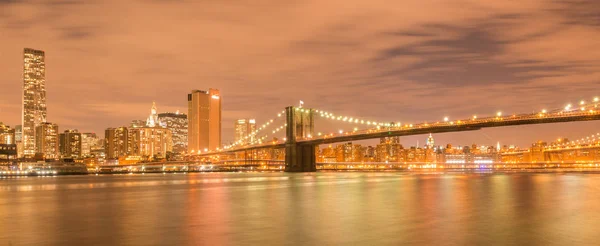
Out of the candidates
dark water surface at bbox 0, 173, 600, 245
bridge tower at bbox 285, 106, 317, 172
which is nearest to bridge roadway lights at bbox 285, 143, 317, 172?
bridge tower at bbox 285, 106, 317, 172

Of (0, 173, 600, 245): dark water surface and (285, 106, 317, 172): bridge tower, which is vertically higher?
(285, 106, 317, 172): bridge tower

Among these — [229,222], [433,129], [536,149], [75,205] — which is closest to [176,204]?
[75,205]

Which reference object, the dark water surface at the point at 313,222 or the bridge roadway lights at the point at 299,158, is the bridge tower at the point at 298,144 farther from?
the dark water surface at the point at 313,222

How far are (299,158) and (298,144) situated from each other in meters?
1.99

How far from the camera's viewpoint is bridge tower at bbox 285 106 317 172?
7488 cm

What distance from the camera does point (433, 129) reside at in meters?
63.2

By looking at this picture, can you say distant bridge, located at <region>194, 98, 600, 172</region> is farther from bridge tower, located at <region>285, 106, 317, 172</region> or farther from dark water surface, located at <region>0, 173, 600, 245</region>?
Answer: dark water surface, located at <region>0, 173, 600, 245</region>

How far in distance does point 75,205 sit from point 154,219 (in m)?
6.58

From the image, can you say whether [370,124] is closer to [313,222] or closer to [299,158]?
[299,158]

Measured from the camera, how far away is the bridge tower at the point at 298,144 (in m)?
74.9

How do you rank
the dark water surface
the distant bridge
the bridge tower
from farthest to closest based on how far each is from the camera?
1. the bridge tower
2. the distant bridge
3. the dark water surface

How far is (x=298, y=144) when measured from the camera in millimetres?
76375

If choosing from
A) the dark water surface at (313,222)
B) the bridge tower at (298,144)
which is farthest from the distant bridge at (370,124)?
the dark water surface at (313,222)

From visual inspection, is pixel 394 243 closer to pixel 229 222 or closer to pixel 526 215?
pixel 229 222
